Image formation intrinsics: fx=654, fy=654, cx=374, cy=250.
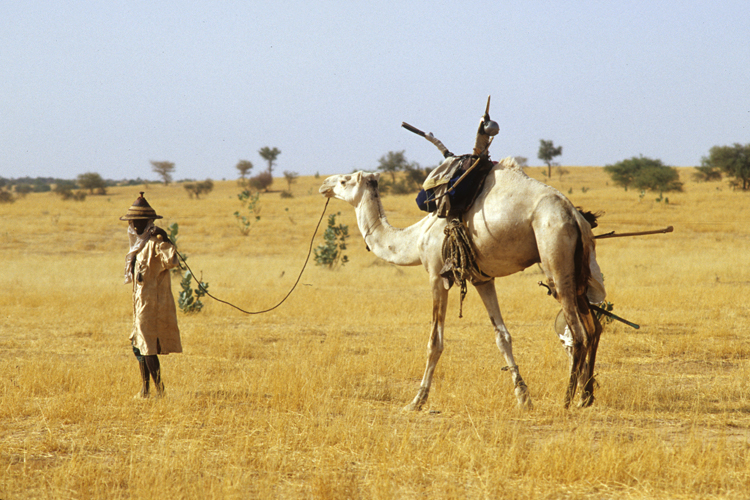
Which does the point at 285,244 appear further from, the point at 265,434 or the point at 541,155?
the point at 541,155

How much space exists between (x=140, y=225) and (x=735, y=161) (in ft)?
196

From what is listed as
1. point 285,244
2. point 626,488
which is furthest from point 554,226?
point 285,244

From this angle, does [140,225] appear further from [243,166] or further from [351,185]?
[243,166]

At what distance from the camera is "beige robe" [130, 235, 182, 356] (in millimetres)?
7230

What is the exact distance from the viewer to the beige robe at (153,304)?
7230mm

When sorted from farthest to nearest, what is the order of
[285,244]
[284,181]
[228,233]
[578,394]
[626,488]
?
[284,181] → [228,233] → [285,244] → [578,394] → [626,488]

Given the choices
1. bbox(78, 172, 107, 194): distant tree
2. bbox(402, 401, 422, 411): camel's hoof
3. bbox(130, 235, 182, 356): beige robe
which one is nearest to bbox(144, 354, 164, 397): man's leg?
bbox(130, 235, 182, 356): beige robe

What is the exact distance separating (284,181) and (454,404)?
85.9 m

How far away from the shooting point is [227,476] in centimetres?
471

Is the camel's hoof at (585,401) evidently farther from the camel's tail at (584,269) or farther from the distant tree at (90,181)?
the distant tree at (90,181)

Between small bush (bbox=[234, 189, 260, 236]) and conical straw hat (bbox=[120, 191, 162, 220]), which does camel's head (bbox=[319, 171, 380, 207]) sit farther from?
small bush (bbox=[234, 189, 260, 236])

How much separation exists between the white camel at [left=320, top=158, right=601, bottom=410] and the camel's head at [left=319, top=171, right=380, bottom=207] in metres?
0.96

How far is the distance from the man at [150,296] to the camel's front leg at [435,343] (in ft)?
9.15

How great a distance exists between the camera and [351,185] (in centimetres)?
834
